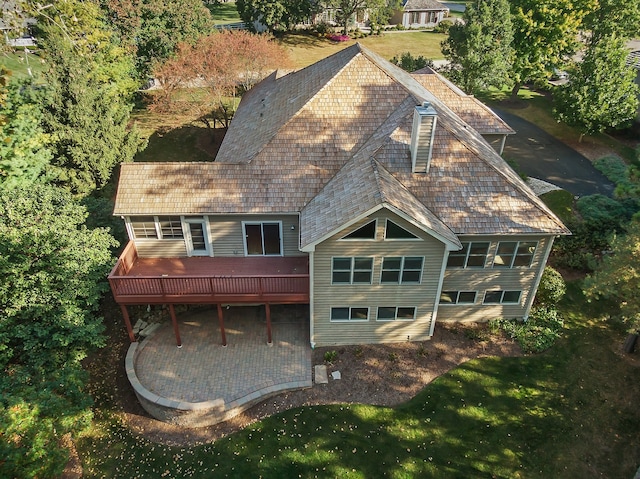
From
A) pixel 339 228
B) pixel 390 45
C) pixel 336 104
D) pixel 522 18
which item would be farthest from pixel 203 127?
pixel 390 45

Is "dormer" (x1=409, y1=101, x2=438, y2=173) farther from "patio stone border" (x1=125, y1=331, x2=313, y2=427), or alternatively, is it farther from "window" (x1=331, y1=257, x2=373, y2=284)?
"patio stone border" (x1=125, y1=331, x2=313, y2=427)

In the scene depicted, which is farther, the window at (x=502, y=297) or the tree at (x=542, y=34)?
the tree at (x=542, y=34)

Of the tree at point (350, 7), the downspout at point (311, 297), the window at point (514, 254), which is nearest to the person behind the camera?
the downspout at point (311, 297)

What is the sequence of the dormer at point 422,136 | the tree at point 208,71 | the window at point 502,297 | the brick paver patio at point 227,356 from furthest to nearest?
1. the tree at point 208,71
2. the window at point 502,297
3. the brick paver patio at point 227,356
4. the dormer at point 422,136

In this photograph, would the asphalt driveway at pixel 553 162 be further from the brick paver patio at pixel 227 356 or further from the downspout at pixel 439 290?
the brick paver patio at pixel 227 356

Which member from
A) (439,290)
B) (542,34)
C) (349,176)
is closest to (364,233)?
(349,176)

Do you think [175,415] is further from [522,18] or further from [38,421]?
[522,18]

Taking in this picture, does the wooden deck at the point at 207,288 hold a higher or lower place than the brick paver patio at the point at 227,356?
higher

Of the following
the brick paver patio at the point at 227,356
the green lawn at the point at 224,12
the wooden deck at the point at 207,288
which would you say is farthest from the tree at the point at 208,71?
the green lawn at the point at 224,12
